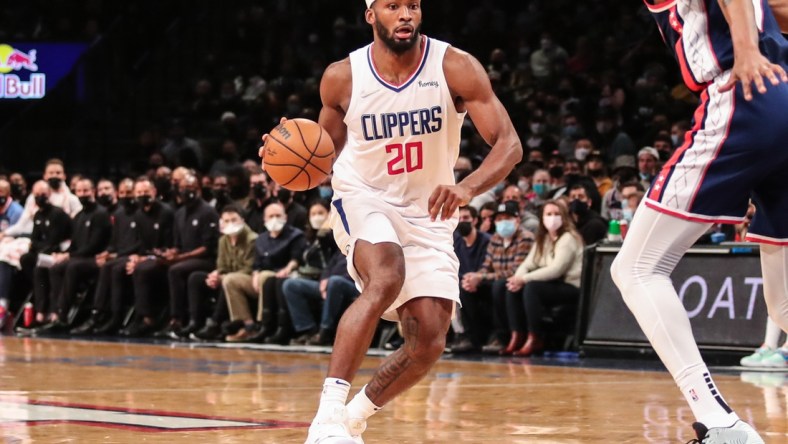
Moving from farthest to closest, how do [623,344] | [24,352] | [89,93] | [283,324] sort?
[89,93]
[283,324]
[24,352]
[623,344]

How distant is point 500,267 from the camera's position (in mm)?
12859

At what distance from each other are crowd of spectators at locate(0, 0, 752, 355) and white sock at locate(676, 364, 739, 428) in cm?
721

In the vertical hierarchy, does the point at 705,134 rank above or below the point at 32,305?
above

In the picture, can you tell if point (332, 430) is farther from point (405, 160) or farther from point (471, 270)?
point (471, 270)

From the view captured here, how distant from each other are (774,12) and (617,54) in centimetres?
1369

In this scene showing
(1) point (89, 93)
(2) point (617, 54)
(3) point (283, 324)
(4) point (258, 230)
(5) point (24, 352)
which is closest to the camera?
(5) point (24, 352)

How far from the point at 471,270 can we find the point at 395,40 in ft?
24.2

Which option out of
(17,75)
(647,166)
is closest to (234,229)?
(647,166)

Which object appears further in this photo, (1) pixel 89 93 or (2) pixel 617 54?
(1) pixel 89 93

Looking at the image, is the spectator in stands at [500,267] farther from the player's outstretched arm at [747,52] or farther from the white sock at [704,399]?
the player's outstretched arm at [747,52]

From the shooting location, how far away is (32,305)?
17.4 m

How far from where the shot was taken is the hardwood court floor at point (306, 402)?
20.7 ft

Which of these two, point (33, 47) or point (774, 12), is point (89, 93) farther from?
point (774, 12)

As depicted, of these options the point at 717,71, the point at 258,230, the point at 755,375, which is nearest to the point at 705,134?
the point at 717,71
